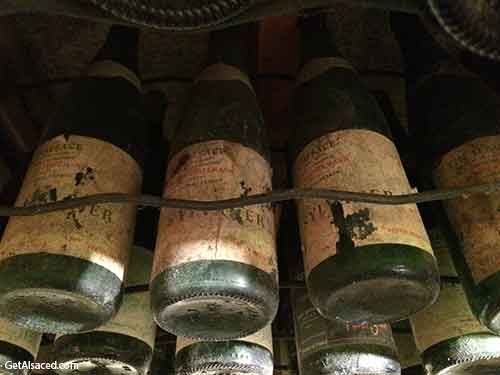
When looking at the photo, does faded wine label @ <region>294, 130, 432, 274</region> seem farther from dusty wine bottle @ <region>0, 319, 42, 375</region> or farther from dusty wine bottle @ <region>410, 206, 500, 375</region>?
dusty wine bottle @ <region>0, 319, 42, 375</region>

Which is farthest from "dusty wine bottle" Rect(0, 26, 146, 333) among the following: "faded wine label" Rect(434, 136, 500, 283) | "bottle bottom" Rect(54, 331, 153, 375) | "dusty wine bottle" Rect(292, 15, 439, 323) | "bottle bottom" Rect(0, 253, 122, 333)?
"faded wine label" Rect(434, 136, 500, 283)

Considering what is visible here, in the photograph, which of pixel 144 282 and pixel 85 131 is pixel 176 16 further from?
pixel 144 282

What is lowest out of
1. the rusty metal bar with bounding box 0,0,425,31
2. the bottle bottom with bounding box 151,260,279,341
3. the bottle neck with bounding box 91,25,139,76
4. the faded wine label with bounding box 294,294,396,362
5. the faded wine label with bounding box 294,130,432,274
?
the bottle bottom with bounding box 151,260,279,341

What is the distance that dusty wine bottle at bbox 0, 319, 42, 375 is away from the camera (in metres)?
0.73

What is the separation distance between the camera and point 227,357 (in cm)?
72

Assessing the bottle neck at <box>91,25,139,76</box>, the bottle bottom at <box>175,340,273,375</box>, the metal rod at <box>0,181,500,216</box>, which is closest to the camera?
the metal rod at <box>0,181,500,216</box>

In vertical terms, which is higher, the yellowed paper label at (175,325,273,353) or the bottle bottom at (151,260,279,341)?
the yellowed paper label at (175,325,273,353)

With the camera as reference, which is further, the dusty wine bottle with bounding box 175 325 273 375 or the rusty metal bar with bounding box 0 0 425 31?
the dusty wine bottle with bounding box 175 325 273 375

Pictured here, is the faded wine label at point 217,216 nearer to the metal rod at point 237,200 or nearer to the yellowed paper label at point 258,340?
the metal rod at point 237,200

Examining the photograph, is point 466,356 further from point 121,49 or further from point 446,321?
point 121,49

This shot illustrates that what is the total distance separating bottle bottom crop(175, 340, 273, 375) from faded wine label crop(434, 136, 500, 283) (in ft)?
0.96

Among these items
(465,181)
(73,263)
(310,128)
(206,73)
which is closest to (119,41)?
(206,73)

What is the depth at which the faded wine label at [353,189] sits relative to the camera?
601 mm

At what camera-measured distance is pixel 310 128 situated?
2.57ft
